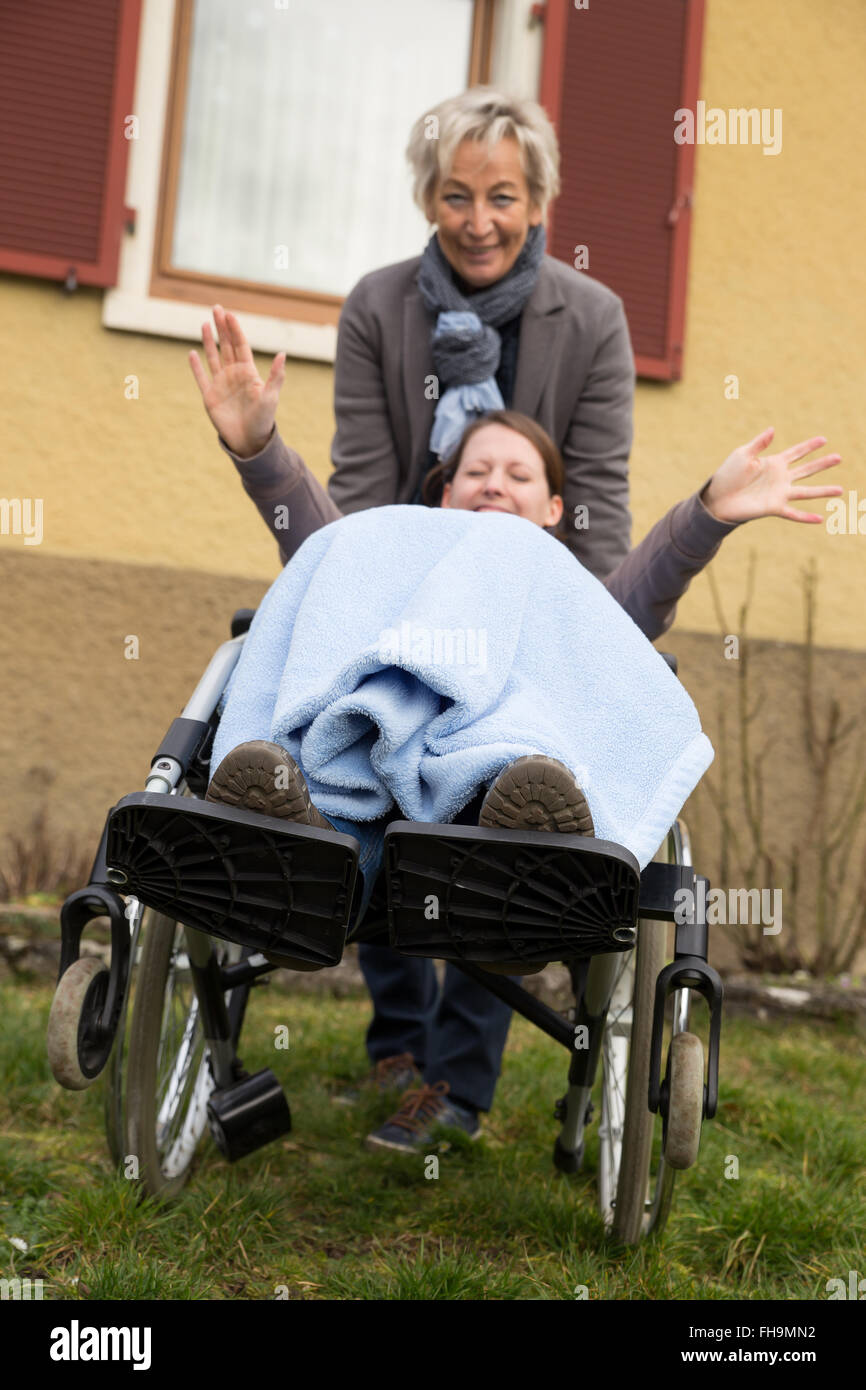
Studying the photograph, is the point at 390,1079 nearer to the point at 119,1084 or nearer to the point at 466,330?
the point at 119,1084

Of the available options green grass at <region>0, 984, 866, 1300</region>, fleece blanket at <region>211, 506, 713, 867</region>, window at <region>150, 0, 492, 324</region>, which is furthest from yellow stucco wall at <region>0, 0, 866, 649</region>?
fleece blanket at <region>211, 506, 713, 867</region>

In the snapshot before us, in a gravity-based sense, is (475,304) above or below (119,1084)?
above

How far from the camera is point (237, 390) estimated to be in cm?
222

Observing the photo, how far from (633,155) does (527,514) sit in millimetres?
3007

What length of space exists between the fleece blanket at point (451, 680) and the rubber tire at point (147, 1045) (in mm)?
557

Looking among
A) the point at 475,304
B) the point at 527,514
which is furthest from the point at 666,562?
the point at 475,304

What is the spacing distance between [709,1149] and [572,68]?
12.8 ft

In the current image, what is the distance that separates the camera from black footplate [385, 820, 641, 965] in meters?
1.56

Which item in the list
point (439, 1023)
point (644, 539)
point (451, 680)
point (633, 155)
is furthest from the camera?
point (633, 155)

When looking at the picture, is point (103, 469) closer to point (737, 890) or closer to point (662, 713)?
point (737, 890)

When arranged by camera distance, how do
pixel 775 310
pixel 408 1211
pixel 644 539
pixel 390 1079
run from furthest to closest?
pixel 775 310 → pixel 390 1079 → pixel 408 1211 → pixel 644 539

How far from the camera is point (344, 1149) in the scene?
2.72 metres

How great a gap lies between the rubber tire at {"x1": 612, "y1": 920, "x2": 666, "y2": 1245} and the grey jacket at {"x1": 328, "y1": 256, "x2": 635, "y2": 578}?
2.96 ft
